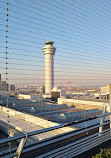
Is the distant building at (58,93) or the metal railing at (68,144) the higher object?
the metal railing at (68,144)

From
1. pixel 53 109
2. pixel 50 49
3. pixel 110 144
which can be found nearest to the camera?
pixel 110 144

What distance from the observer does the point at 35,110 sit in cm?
1134

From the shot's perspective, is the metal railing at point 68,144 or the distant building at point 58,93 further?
the distant building at point 58,93

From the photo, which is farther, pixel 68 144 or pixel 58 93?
pixel 58 93

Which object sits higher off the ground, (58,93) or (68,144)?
(68,144)

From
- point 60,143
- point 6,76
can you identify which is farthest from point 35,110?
point 6,76

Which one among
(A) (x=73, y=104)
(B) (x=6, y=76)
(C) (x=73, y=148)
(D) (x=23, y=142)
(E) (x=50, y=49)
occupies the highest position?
(E) (x=50, y=49)

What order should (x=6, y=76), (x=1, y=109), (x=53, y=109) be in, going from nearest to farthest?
(x=6, y=76), (x=1, y=109), (x=53, y=109)

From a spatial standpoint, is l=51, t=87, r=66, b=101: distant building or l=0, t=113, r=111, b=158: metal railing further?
l=51, t=87, r=66, b=101: distant building

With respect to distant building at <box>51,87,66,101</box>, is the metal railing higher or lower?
higher

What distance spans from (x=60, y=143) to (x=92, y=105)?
39.2ft

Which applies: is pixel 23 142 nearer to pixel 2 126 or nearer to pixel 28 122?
pixel 2 126

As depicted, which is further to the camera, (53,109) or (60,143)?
(53,109)

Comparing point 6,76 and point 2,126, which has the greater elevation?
point 6,76
